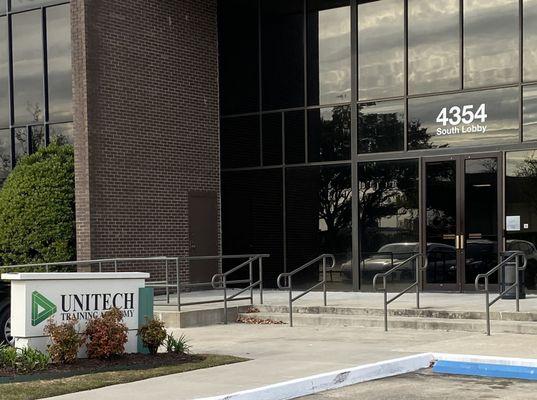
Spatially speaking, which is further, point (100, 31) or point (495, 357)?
point (100, 31)

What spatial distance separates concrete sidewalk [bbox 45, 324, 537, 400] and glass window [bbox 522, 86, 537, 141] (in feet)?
17.7

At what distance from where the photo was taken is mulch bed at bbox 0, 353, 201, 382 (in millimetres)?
8817

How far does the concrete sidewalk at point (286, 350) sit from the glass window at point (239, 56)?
7.26 metres

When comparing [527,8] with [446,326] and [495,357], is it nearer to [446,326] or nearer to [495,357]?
[446,326]

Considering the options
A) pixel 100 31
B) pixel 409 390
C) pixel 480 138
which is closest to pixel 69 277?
pixel 409 390

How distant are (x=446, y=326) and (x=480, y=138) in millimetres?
5168

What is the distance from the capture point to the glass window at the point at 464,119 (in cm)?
1620

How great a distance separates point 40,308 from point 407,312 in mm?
6791

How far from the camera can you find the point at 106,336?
9492 millimetres

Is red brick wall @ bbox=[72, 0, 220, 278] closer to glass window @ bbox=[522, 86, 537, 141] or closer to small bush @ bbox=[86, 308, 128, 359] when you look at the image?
small bush @ bbox=[86, 308, 128, 359]

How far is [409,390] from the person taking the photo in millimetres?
8344

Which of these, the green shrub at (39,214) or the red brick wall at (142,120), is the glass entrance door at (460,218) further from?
the green shrub at (39,214)

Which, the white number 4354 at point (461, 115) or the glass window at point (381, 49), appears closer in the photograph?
the white number 4354 at point (461, 115)

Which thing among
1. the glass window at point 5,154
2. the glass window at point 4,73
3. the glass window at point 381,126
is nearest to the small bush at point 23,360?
the glass window at point 381,126
